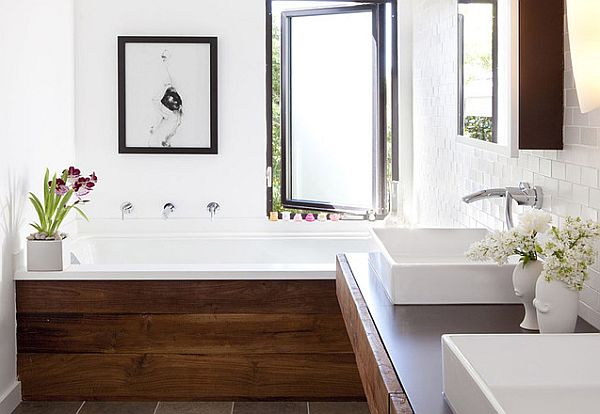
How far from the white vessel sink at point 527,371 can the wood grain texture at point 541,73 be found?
0.92 meters

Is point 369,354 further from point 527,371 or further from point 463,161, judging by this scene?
point 463,161

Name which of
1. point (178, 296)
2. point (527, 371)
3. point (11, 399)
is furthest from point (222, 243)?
point (527, 371)

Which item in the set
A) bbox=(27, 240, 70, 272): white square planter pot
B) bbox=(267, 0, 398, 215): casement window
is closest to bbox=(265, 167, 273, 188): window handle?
bbox=(267, 0, 398, 215): casement window

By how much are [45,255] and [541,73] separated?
255 centimetres

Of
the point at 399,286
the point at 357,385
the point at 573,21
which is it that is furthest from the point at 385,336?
the point at 357,385

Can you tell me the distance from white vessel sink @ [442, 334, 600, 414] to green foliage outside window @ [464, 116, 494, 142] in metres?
1.61

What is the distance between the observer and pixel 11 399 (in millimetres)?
4242

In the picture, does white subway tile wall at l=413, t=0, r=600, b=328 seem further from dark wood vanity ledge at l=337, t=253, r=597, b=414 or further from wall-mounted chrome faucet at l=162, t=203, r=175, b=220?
wall-mounted chrome faucet at l=162, t=203, r=175, b=220

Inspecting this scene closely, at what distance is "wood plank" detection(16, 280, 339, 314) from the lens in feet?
14.1

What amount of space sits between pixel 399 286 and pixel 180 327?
1.92 meters

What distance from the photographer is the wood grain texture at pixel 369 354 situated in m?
1.94

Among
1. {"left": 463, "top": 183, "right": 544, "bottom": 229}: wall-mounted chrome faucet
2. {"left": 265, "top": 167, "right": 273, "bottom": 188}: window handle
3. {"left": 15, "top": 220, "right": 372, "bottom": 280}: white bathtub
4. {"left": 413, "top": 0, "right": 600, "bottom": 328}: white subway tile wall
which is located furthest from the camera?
{"left": 265, "top": 167, "right": 273, "bottom": 188}: window handle

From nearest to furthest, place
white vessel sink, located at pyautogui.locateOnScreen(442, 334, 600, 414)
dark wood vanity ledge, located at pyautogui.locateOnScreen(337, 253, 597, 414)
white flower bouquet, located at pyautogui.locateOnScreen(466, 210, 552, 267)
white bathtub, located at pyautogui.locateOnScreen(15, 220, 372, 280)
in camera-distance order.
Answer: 1. white vessel sink, located at pyautogui.locateOnScreen(442, 334, 600, 414)
2. dark wood vanity ledge, located at pyautogui.locateOnScreen(337, 253, 597, 414)
3. white flower bouquet, located at pyautogui.locateOnScreen(466, 210, 552, 267)
4. white bathtub, located at pyautogui.locateOnScreen(15, 220, 372, 280)

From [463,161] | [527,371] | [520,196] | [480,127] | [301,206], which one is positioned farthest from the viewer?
[301,206]
